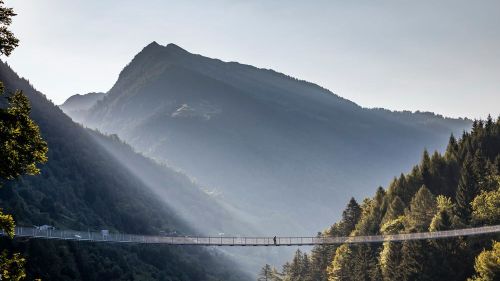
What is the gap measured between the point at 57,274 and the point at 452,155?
91.4 metres

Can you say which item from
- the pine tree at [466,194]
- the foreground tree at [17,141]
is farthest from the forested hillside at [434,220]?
the foreground tree at [17,141]

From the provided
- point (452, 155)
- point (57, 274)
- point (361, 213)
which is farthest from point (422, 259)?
point (57, 274)

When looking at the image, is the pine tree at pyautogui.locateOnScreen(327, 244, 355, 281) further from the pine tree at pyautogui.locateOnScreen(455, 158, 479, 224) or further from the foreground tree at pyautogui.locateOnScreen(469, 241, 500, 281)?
the foreground tree at pyautogui.locateOnScreen(469, 241, 500, 281)

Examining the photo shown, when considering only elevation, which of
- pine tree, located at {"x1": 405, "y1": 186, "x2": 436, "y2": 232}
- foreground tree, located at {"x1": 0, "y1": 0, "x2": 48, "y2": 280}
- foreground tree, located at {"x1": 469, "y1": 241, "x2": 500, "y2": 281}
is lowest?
foreground tree, located at {"x1": 469, "y1": 241, "x2": 500, "y2": 281}

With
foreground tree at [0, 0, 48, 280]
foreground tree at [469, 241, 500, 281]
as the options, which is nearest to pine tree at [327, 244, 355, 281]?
foreground tree at [469, 241, 500, 281]

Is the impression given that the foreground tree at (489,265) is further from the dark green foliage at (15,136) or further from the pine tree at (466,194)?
the dark green foliage at (15,136)

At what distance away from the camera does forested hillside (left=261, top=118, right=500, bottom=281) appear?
105 metres

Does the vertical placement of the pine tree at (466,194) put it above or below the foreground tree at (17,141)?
above

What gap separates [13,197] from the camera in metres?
195

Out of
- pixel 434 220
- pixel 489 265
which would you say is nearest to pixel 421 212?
pixel 434 220

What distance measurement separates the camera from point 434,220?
368 feet

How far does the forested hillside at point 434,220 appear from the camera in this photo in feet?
345

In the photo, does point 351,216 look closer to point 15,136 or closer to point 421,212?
point 421,212

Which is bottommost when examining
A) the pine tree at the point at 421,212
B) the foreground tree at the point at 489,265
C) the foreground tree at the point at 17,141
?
the foreground tree at the point at 489,265
